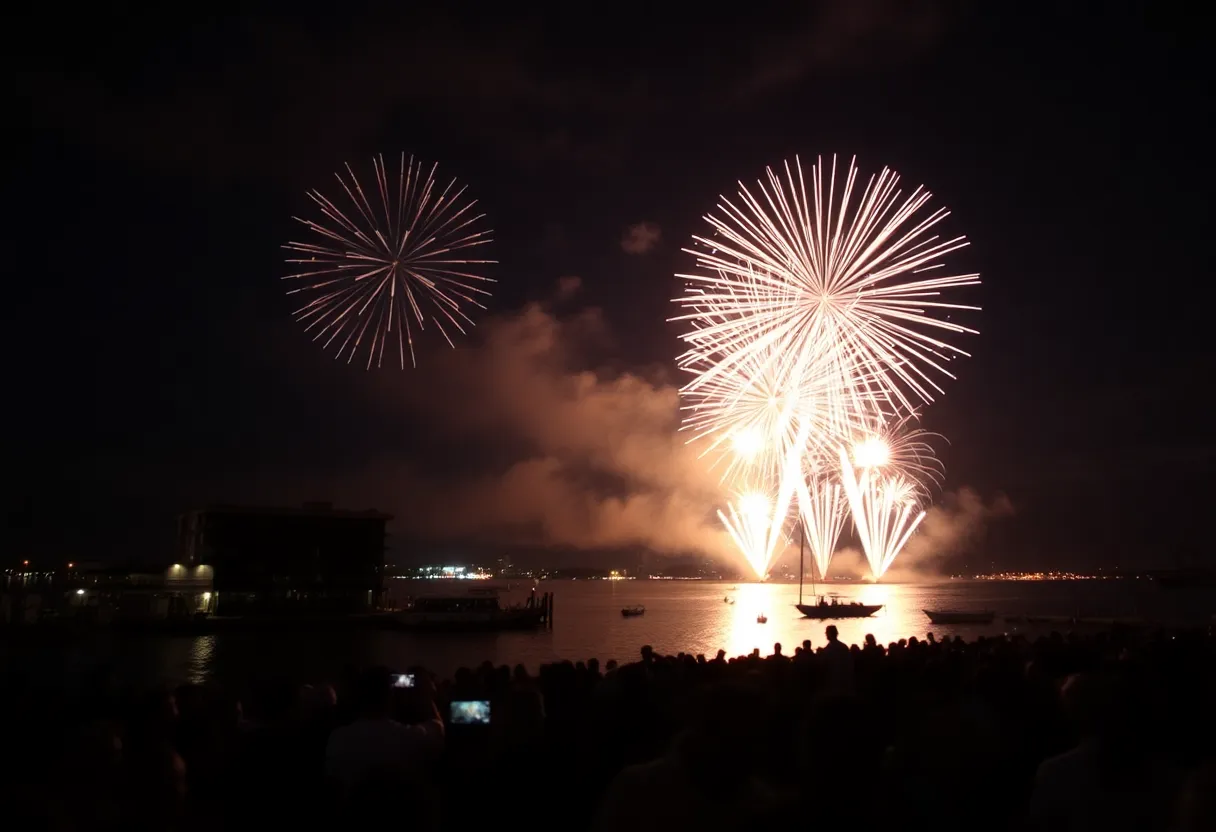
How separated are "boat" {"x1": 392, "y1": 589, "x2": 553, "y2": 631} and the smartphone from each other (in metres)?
75.6

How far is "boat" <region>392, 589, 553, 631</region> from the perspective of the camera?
269 ft

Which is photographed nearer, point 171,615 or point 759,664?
point 759,664

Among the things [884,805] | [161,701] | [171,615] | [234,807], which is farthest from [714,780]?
[171,615]

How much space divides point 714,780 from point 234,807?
3834mm

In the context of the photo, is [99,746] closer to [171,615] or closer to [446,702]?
[446,702]

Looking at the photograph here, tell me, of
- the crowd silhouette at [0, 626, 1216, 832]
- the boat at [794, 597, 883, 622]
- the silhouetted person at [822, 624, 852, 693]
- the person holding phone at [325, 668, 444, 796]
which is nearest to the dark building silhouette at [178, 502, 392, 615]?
the boat at [794, 597, 883, 622]

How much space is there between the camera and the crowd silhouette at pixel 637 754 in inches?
115

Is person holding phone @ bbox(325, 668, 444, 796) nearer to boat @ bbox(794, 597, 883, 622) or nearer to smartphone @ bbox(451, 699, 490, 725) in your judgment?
smartphone @ bbox(451, 699, 490, 725)

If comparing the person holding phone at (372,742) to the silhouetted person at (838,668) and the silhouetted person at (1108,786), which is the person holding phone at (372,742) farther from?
the silhouetted person at (838,668)

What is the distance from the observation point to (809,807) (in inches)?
111

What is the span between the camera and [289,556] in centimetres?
8588

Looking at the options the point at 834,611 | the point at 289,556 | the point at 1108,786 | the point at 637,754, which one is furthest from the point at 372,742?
the point at 834,611

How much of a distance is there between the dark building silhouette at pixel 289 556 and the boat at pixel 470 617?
638 cm

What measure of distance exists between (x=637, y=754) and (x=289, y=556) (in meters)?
85.4
